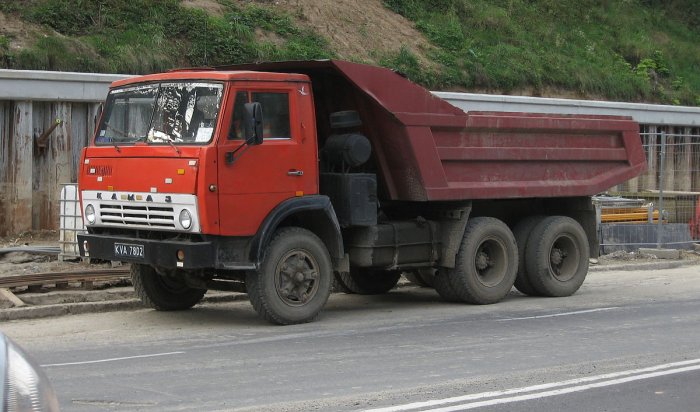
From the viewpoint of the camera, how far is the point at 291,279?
1220 centimetres

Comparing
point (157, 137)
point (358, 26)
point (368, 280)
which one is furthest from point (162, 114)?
point (358, 26)

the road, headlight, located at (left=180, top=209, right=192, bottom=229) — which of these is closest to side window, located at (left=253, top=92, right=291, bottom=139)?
headlight, located at (left=180, top=209, right=192, bottom=229)

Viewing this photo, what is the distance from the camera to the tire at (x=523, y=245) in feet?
49.7

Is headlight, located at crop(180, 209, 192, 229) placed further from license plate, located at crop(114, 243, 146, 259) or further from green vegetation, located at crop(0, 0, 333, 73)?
green vegetation, located at crop(0, 0, 333, 73)

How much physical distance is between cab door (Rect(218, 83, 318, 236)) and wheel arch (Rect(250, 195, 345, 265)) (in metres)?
0.09

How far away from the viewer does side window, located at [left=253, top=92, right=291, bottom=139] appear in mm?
12117

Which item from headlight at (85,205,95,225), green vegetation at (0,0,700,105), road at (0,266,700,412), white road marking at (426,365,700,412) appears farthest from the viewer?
green vegetation at (0,0,700,105)

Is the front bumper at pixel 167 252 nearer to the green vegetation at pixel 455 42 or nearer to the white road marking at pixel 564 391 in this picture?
the white road marking at pixel 564 391

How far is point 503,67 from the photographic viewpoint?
28672mm

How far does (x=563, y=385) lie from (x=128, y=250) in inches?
212

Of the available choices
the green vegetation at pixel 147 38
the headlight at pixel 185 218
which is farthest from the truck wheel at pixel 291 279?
the green vegetation at pixel 147 38

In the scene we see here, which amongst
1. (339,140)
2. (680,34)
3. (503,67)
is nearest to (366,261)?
(339,140)

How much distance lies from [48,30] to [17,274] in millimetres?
7440

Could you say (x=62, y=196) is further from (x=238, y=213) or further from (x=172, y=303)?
(x=238, y=213)
